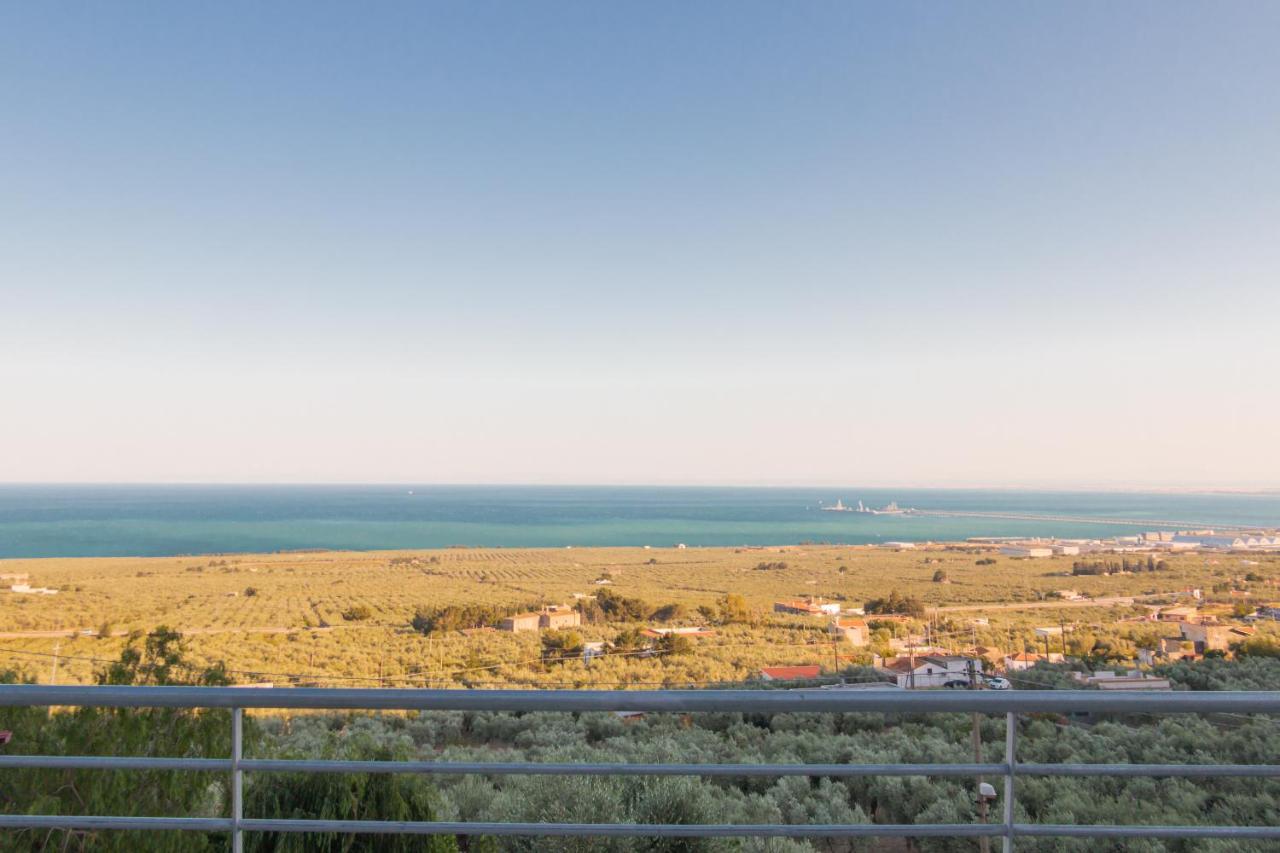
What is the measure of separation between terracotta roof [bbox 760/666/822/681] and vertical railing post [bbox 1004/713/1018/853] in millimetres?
13540

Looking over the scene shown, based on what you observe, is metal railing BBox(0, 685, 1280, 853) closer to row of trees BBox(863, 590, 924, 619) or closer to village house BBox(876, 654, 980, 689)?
village house BBox(876, 654, 980, 689)

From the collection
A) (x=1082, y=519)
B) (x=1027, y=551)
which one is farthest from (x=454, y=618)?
(x=1082, y=519)

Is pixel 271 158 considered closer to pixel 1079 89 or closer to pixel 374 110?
pixel 374 110

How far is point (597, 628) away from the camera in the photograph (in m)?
26.3

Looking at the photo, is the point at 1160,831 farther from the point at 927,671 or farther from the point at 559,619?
the point at 559,619

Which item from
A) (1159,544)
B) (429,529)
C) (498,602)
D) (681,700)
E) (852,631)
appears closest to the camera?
(681,700)

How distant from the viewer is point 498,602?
3192cm

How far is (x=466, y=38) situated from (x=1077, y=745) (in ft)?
48.8

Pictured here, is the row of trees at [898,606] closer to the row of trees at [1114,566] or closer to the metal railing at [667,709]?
the row of trees at [1114,566]

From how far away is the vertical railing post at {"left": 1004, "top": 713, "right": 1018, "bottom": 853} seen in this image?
135cm

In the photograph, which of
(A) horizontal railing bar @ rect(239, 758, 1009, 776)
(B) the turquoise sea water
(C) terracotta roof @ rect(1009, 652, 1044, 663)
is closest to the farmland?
(C) terracotta roof @ rect(1009, 652, 1044, 663)

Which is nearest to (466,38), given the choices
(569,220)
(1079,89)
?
(569,220)

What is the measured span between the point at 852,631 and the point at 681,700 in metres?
24.6

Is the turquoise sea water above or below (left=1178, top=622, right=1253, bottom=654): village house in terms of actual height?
below
